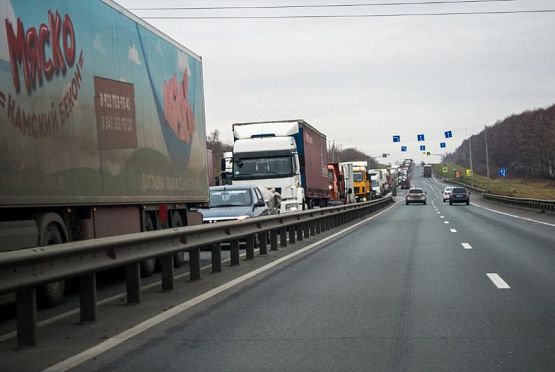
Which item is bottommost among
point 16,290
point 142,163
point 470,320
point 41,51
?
point 470,320

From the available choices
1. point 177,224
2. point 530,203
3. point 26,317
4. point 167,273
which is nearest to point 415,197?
point 530,203

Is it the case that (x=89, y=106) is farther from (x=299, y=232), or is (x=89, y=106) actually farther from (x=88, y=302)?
(x=299, y=232)

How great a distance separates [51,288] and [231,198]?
1181 centimetres

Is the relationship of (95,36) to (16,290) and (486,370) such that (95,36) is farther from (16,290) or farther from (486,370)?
(486,370)

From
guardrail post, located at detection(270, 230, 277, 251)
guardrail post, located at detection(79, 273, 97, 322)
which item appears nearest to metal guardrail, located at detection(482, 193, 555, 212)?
guardrail post, located at detection(270, 230, 277, 251)

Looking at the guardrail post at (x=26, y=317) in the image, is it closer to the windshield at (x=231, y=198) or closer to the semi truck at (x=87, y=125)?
the semi truck at (x=87, y=125)

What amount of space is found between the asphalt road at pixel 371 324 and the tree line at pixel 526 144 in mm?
118762

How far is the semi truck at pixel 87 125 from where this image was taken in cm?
879

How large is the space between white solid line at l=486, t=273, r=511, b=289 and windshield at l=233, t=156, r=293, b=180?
1620 cm

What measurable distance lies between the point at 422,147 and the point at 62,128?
309 feet

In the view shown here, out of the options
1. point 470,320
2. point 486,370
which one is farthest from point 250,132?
point 486,370

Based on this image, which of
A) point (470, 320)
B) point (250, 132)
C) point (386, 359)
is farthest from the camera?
point (250, 132)

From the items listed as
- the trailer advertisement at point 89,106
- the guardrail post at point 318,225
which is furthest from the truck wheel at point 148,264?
the guardrail post at point 318,225

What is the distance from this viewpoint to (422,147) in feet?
333
